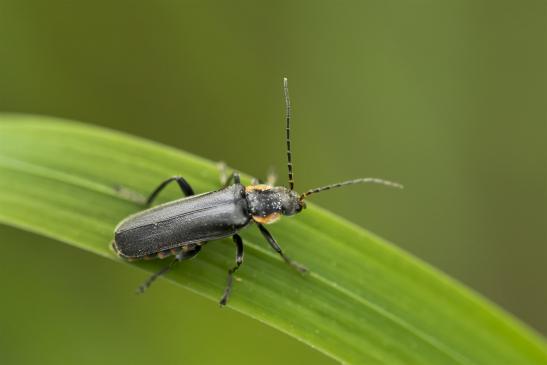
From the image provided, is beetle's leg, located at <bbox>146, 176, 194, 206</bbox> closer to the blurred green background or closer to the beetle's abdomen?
the beetle's abdomen

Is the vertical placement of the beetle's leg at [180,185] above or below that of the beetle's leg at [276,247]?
above

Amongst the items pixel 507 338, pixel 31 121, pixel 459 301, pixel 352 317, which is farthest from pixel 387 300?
pixel 31 121

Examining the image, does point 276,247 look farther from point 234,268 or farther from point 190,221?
point 190,221

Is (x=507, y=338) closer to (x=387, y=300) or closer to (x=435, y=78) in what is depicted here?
(x=387, y=300)

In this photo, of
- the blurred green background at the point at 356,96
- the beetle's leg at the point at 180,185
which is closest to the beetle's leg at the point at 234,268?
the beetle's leg at the point at 180,185

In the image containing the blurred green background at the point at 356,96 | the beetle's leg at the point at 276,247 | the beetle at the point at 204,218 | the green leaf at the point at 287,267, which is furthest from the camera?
the blurred green background at the point at 356,96

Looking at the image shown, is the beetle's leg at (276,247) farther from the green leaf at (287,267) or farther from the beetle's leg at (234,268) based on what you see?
the beetle's leg at (234,268)
